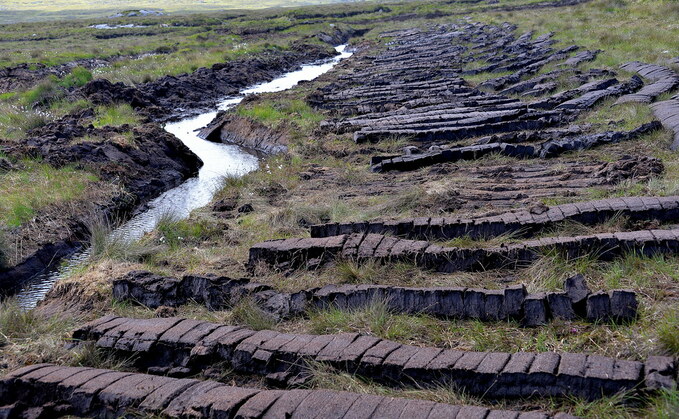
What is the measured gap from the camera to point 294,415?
4223 mm

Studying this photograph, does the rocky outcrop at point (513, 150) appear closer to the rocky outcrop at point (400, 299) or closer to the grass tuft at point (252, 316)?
the rocky outcrop at point (400, 299)

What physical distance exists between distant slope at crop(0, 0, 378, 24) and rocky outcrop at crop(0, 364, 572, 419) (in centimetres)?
11335

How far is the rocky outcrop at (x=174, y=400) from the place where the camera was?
162 inches

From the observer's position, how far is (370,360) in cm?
481

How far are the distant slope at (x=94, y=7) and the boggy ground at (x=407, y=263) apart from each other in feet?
352

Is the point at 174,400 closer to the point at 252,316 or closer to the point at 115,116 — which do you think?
the point at 252,316

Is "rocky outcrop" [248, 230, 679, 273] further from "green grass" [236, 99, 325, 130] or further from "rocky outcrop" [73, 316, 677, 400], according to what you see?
"green grass" [236, 99, 325, 130]

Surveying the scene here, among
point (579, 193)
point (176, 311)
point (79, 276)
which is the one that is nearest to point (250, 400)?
point (176, 311)

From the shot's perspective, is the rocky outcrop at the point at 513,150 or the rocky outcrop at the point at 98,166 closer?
the rocky outcrop at the point at 98,166

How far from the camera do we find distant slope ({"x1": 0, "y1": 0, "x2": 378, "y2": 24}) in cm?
11088

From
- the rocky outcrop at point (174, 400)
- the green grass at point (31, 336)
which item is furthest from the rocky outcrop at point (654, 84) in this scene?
the green grass at point (31, 336)

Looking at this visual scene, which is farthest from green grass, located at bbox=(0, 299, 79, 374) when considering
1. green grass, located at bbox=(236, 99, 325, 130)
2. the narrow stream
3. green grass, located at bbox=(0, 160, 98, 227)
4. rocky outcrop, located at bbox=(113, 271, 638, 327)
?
green grass, located at bbox=(236, 99, 325, 130)

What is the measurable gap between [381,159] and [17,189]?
7.44 m

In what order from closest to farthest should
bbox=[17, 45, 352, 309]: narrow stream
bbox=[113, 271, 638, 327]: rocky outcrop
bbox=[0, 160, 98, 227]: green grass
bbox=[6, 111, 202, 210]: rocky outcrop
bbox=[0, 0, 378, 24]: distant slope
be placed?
bbox=[113, 271, 638, 327]: rocky outcrop → bbox=[17, 45, 352, 309]: narrow stream → bbox=[0, 160, 98, 227]: green grass → bbox=[6, 111, 202, 210]: rocky outcrop → bbox=[0, 0, 378, 24]: distant slope
